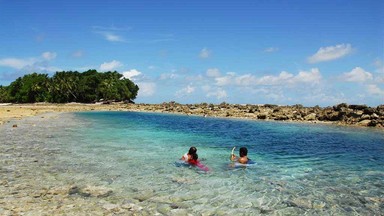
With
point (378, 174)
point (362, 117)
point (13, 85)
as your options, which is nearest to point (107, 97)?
point (13, 85)

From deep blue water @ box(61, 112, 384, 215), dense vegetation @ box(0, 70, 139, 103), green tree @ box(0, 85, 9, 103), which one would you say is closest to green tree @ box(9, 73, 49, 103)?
dense vegetation @ box(0, 70, 139, 103)

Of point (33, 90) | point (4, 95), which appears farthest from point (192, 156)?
point (4, 95)

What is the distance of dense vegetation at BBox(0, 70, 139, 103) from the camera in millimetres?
134375

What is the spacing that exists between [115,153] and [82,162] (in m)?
3.60

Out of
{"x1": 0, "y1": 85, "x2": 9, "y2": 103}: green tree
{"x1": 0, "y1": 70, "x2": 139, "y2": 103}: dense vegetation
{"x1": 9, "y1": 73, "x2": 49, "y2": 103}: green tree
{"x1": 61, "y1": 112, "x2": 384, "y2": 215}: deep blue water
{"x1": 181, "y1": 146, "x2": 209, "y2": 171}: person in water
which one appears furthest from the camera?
{"x1": 0, "y1": 85, "x2": 9, "y2": 103}: green tree

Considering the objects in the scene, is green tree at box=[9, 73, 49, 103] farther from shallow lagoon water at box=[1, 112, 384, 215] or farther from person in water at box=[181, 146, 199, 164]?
person in water at box=[181, 146, 199, 164]

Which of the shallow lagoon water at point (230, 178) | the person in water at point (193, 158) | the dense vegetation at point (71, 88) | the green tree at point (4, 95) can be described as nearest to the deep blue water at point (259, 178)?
the shallow lagoon water at point (230, 178)

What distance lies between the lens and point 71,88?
443ft

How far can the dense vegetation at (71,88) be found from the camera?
5290 inches

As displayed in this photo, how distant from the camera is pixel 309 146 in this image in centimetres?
2741

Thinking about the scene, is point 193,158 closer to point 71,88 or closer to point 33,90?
point 71,88

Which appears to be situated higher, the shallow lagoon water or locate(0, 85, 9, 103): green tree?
locate(0, 85, 9, 103): green tree

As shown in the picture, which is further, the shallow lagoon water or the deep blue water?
the deep blue water

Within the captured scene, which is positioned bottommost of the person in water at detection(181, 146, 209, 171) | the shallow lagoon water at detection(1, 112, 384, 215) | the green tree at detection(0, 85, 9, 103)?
the shallow lagoon water at detection(1, 112, 384, 215)
